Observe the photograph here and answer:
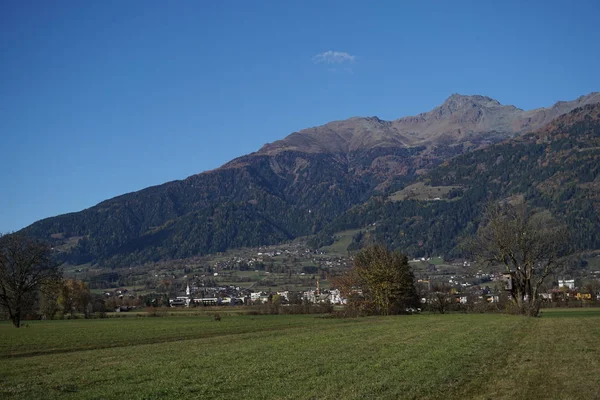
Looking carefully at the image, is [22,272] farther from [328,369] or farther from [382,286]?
[328,369]

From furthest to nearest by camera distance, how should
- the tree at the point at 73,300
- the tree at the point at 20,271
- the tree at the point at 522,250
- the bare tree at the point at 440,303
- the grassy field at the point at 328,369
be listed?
the tree at the point at 73,300 < the bare tree at the point at 440,303 < the tree at the point at 20,271 < the tree at the point at 522,250 < the grassy field at the point at 328,369

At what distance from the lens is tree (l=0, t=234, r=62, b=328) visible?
246ft

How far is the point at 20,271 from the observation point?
7538cm

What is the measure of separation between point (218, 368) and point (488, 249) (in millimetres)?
51686

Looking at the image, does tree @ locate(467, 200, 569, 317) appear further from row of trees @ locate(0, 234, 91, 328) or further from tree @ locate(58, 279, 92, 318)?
tree @ locate(58, 279, 92, 318)

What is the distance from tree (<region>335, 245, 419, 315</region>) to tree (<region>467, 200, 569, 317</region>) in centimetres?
1454

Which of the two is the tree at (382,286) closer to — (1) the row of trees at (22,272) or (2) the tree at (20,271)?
(1) the row of trees at (22,272)

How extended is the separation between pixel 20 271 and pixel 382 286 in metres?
43.1

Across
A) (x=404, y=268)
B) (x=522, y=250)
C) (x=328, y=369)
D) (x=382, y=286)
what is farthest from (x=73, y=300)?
(x=328, y=369)

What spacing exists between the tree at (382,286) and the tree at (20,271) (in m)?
37.4

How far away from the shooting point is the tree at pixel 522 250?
69.3 metres

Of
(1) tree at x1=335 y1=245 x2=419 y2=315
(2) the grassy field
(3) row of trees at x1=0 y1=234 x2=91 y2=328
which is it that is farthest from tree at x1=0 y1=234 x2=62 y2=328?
(2) the grassy field

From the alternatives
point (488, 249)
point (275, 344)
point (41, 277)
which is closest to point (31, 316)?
point (41, 277)

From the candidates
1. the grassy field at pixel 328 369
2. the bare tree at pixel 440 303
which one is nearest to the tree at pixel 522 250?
the bare tree at pixel 440 303
